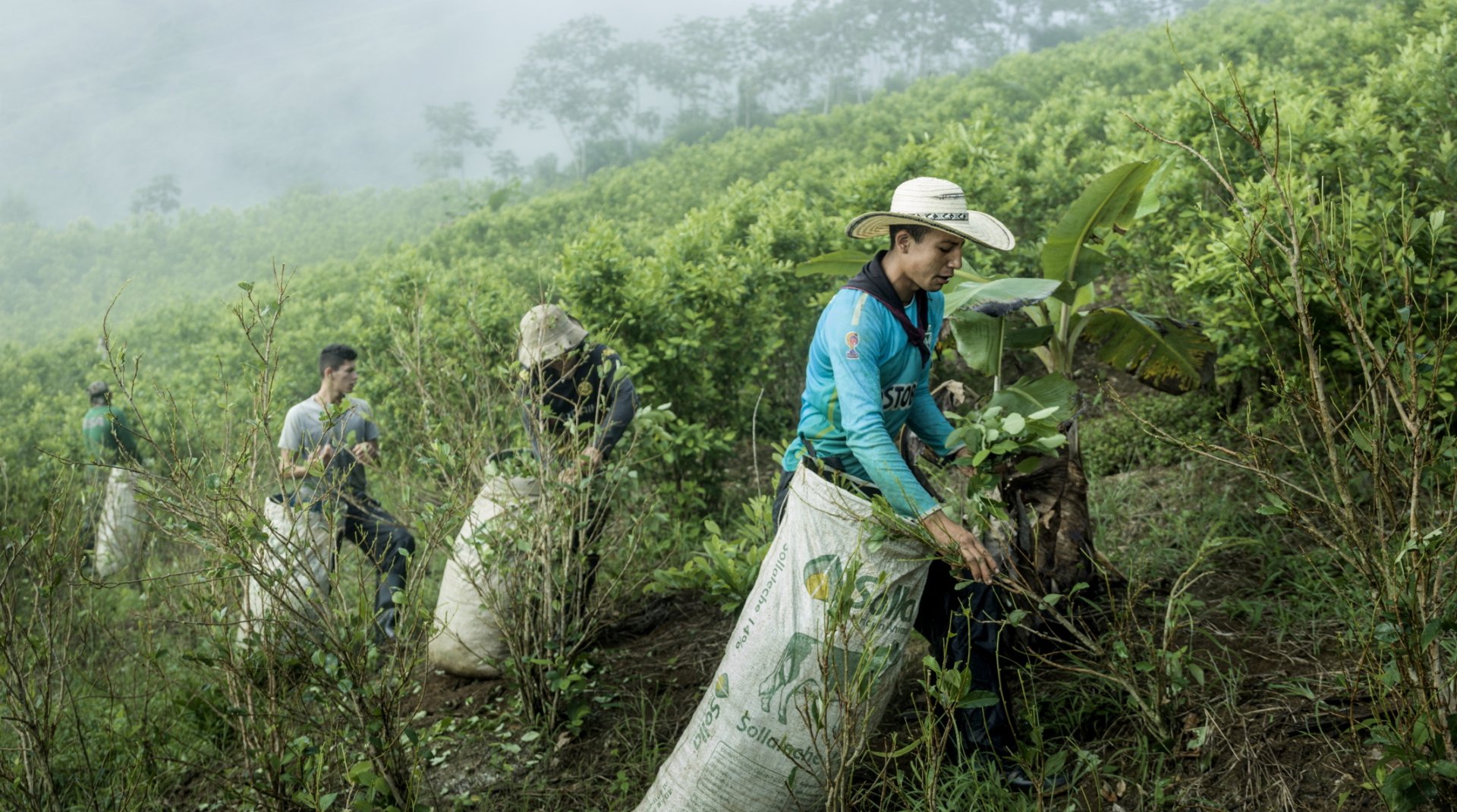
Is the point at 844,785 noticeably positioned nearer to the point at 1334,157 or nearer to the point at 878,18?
the point at 1334,157

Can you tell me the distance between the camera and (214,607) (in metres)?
2.75

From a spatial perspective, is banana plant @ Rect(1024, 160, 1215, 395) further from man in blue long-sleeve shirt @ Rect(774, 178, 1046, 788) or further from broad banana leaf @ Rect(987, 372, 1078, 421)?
man in blue long-sleeve shirt @ Rect(774, 178, 1046, 788)

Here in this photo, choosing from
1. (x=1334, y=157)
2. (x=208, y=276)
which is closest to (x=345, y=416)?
(x=1334, y=157)

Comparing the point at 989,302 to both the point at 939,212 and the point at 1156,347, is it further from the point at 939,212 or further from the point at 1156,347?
the point at 1156,347

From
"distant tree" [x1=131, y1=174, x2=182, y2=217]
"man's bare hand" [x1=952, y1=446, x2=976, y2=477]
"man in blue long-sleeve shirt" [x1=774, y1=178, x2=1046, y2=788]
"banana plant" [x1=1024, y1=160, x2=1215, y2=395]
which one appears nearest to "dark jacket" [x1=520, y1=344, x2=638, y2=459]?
"man in blue long-sleeve shirt" [x1=774, y1=178, x2=1046, y2=788]

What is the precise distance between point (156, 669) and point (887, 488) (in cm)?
211

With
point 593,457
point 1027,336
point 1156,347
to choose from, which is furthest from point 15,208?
point 1156,347

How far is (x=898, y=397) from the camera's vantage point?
2.88m

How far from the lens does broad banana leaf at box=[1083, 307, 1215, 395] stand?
12.2ft

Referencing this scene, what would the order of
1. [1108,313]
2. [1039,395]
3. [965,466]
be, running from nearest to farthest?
[965,466] → [1039,395] → [1108,313]

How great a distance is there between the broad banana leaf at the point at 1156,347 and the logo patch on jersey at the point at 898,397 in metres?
1.12

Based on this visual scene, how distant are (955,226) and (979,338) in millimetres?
706

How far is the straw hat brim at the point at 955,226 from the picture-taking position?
2711 mm

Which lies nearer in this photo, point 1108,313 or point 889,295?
point 889,295
